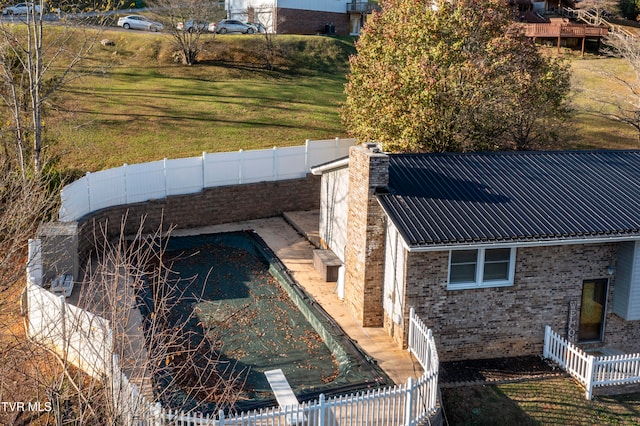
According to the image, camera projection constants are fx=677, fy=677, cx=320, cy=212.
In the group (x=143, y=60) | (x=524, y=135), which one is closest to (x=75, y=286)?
(x=524, y=135)

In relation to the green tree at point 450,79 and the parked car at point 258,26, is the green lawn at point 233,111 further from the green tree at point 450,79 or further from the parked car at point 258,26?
the green tree at point 450,79

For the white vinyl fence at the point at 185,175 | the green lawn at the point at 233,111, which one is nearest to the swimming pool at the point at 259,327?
the white vinyl fence at the point at 185,175

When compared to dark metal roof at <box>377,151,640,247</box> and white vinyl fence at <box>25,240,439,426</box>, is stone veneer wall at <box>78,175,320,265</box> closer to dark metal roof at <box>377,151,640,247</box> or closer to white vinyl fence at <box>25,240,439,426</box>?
white vinyl fence at <box>25,240,439,426</box>

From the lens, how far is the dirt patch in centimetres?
1505

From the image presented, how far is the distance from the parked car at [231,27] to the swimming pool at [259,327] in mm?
30565

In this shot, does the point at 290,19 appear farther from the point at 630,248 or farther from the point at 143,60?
the point at 630,248

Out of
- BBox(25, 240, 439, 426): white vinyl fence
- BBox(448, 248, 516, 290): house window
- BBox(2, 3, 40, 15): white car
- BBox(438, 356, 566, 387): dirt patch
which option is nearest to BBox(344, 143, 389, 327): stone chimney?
BBox(448, 248, 516, 290): house window

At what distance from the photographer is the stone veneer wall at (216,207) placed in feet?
76.1

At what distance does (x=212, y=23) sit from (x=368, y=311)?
3792 cm

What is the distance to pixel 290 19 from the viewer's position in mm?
51469

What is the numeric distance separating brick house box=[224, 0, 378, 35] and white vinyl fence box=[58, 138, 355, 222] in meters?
25.4

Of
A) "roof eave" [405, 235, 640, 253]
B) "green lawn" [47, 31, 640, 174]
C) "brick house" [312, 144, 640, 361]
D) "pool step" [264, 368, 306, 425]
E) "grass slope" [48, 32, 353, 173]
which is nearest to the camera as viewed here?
"pool step" [264, 368, 306, 425]

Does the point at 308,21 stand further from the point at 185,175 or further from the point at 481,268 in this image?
the point at 481,268

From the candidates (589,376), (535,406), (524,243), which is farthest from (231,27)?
(535,406)
